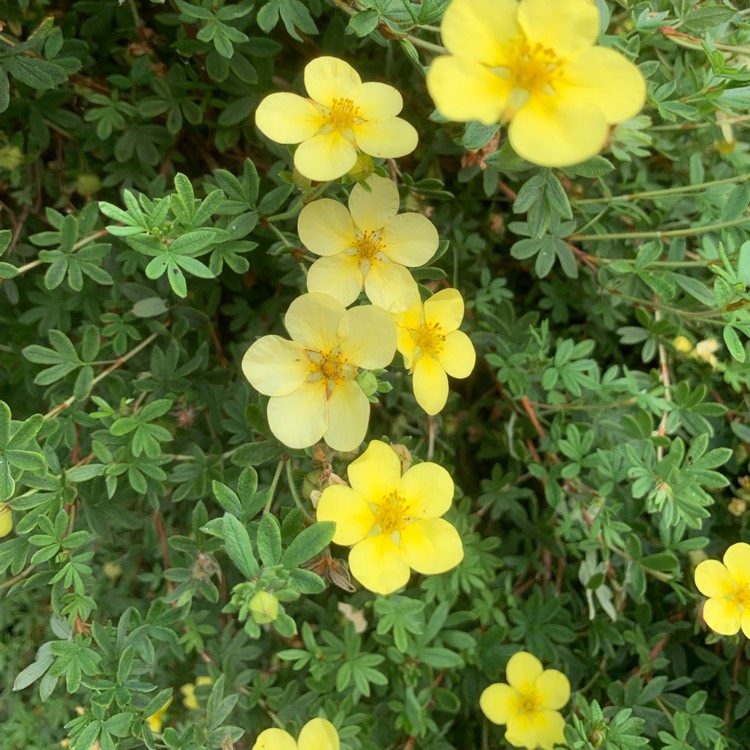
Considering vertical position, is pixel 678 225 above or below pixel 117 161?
below

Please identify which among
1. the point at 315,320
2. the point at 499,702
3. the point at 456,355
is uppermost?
the point at 315,320

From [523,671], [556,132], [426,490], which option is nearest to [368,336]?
[426,490]

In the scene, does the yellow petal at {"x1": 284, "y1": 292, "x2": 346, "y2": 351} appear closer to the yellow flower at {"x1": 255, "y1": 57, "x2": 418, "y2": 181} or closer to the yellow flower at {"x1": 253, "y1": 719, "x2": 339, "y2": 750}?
the yellow flower at {"x1": 255, "y1": 57, "x2": 418, "y2": 181}

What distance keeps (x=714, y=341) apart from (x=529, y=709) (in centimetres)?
91

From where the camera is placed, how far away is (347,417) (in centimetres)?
107

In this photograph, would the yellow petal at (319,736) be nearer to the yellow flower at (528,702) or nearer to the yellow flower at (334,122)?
the yellow flower at (528,702)

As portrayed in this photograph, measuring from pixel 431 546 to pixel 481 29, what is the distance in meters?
0.76

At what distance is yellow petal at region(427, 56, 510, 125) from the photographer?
794 mm

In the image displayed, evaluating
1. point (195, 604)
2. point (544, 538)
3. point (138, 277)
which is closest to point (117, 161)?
point (138, 277)

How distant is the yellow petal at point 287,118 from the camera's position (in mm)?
1056

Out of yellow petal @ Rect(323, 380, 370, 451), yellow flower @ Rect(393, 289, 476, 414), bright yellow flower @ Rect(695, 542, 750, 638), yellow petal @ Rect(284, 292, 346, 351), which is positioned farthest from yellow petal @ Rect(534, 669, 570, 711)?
yellow petal @ Rect(284, 292, 346, 351)

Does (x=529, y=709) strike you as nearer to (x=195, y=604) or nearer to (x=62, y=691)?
(x=195, y=604)

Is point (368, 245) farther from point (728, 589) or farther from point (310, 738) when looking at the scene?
point (728, 589)

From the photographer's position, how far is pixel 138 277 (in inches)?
62.1
